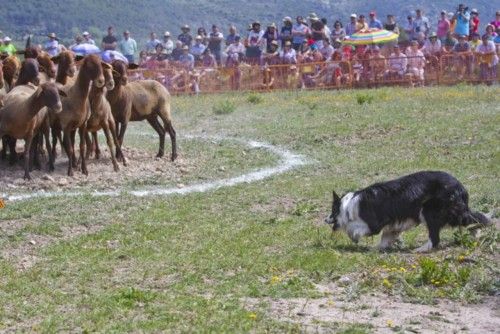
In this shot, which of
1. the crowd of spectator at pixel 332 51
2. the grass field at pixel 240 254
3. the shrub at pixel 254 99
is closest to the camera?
the grass field at pixel 240 254

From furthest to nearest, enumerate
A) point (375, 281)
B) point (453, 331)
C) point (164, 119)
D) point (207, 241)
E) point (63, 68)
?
1. point (164, 119)
2. point (63, 68)
3. point (207, 241)
4. point (375, 281)
5. point (453, 331)

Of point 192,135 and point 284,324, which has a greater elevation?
point 284,324

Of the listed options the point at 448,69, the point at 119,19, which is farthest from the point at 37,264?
the point at 119,19

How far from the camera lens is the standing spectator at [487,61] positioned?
93.9 ft

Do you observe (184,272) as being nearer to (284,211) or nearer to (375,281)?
(375,281)

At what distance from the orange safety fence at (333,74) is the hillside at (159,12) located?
14.7 m

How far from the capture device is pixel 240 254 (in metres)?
11.2

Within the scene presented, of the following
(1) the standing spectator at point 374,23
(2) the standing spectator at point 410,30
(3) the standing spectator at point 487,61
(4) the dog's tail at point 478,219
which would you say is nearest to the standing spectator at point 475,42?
(3) the standing spectator at point 487,61

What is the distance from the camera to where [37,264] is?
10977 mm

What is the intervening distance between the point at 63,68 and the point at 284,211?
5.97m

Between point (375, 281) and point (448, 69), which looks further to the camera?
point (448, 69)

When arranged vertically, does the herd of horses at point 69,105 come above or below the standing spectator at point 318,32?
above

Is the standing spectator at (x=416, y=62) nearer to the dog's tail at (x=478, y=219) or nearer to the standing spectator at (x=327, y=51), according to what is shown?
the standing spectator at (x=327, y=51)

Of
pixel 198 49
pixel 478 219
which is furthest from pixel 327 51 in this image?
pixel 478 219
